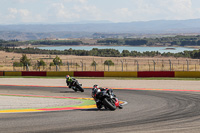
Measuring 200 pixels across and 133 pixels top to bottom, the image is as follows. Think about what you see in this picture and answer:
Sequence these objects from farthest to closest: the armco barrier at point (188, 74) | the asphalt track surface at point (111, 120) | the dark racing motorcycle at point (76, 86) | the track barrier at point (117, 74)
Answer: the track barrier at point (117, 74), the armco barrier at point (188, 74), the dark racing motorcycle at point (76, 86), the asphalt track surface at point (111, 120)

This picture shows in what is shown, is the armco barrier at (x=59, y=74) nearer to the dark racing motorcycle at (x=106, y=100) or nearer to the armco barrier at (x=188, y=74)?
the armco barrier at (x=188, y=74)

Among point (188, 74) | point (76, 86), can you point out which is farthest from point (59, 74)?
point (76, 86)

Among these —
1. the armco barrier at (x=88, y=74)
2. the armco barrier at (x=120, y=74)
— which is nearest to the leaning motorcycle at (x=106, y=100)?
the armco barrier at (x=120, y=74)

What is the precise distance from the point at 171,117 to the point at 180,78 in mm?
21607

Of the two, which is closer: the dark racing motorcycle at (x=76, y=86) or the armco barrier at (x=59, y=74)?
the dark racing motorcycle at (x=76, y=86)

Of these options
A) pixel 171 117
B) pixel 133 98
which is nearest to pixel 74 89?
pixel 133 98

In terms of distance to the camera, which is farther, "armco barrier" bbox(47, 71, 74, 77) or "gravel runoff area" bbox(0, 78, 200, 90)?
"armco barrier" bbox(47, 71, 74, 77)

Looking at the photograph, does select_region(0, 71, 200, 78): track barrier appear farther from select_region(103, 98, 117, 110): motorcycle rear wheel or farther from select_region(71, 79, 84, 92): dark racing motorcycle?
select_region(103, 98, 117, 110): motorcycle rear wheel

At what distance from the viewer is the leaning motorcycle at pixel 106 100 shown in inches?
561

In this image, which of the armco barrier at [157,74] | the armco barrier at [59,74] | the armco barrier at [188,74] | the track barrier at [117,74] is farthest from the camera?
the armco barrier at [59,74]

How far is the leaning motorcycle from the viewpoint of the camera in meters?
14.3

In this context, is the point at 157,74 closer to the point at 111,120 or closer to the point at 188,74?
the point at 188,74

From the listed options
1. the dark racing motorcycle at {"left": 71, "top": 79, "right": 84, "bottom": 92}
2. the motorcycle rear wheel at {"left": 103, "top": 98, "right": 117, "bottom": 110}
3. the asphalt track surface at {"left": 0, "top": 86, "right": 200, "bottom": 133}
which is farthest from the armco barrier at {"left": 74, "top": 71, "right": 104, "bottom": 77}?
the motorcycle rear wheel at {"left": 103, "top": 98, "right": 117, "bottom": 110}

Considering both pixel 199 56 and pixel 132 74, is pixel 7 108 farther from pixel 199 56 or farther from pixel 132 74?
pixel 199 56
